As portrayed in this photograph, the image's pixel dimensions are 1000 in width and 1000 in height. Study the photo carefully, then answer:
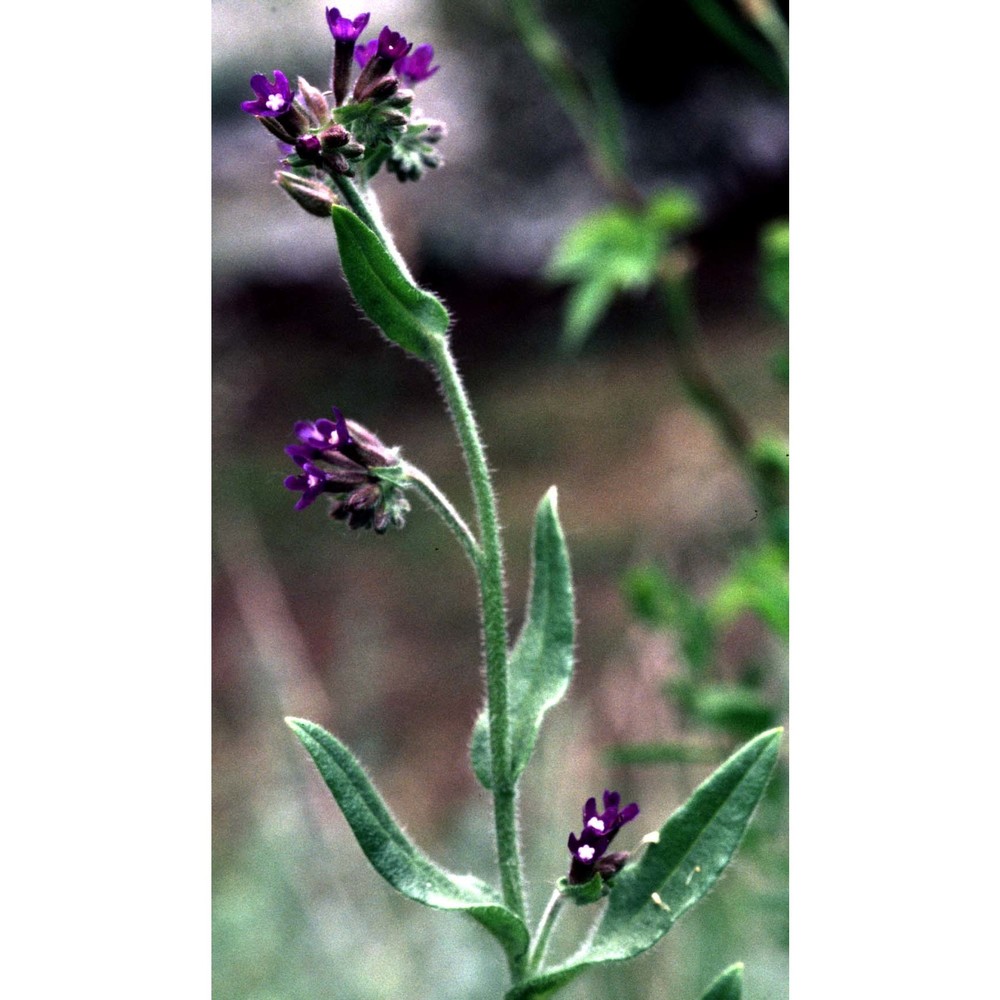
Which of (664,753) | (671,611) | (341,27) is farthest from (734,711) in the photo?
(341,27)

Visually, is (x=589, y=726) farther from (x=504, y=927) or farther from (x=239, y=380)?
(x=504, y=927)

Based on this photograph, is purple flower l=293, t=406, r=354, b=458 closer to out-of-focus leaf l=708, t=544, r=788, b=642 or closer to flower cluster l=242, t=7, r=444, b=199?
flower cluster l=242, t=7, r=444, b=199

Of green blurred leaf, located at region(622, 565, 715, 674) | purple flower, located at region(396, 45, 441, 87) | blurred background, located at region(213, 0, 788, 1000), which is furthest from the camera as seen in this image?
blurred background, located at region(213, 0, 788, 1000)

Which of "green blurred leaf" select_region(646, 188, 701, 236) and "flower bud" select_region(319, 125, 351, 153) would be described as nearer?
"flower bud" select_region(319, 125, 351, 153)

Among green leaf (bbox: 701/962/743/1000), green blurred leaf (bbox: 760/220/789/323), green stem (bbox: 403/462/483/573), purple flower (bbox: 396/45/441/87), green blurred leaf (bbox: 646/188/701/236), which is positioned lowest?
green leaf (bbox: 701/962/743/1000)

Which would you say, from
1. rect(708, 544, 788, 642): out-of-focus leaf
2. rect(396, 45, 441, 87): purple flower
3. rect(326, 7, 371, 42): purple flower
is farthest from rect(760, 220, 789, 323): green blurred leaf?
rect(326, 7, 371, 42): purple flower

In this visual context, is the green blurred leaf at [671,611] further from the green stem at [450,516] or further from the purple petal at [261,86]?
the purple petal at [261,86]

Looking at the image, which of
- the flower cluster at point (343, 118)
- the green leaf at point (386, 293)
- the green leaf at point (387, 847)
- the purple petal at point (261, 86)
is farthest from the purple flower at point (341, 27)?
the green leaf at point (387, 847)

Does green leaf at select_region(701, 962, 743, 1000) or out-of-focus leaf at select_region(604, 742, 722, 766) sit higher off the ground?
green leaf at select_region(701, 962, 743, 1000)
